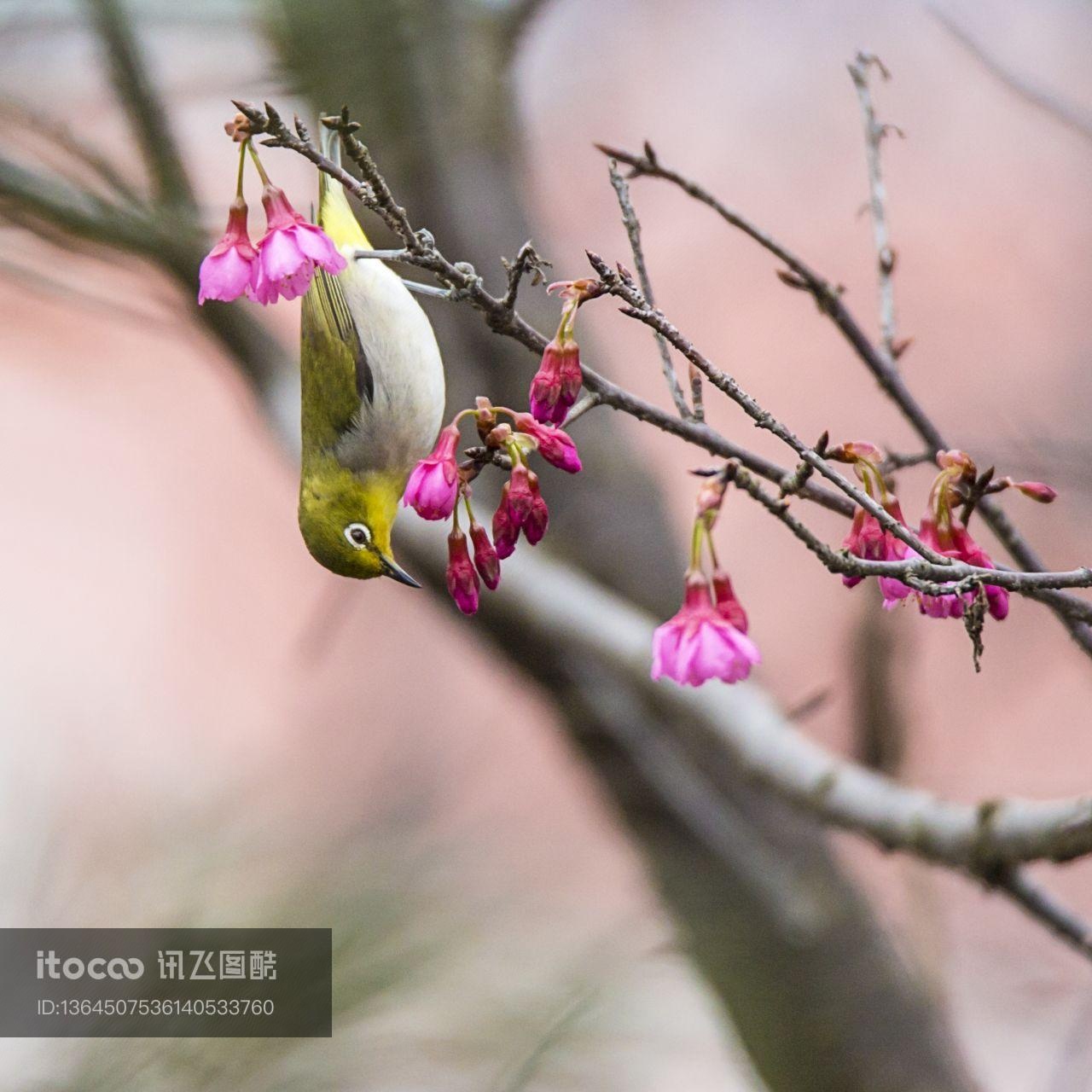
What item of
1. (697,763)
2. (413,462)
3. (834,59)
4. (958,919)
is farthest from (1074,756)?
(413,462)

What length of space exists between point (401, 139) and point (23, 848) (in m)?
1.10

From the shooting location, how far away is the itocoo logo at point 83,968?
1.07m

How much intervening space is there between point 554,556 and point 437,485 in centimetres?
127

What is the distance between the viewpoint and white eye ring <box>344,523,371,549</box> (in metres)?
0.97

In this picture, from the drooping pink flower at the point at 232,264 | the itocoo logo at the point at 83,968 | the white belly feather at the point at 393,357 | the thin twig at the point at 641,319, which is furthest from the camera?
the itocoo logo at the point at 83,968

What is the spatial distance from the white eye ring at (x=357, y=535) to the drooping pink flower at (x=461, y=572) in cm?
31

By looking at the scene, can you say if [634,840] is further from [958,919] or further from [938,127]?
[938,127]

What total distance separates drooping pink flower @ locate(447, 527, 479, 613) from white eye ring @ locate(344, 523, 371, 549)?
0.31 m

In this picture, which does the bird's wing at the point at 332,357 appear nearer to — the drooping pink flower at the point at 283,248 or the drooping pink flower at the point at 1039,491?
the drooping pink flower at the point at 283,248

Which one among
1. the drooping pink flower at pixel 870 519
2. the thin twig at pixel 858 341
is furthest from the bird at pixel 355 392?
the drooping pink flower at pixel 870 519

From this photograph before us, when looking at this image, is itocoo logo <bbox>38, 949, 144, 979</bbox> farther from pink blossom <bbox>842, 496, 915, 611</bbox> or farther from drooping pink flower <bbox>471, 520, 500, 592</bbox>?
pink blossom <bbox>842, 496, 915, 611</bbox>

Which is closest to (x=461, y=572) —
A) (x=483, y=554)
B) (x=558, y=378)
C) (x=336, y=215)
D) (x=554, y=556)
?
(x=483, y=554)

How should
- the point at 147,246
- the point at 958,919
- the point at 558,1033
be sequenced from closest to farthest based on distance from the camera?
the point at 558,1033 < the point at 147,246 < the point at 958,919

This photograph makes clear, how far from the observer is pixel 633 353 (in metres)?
3.22
